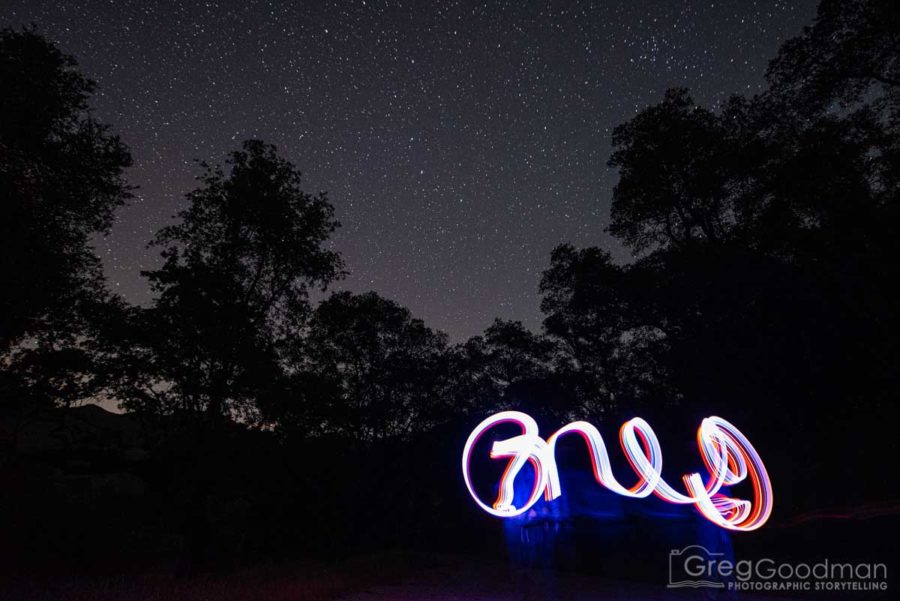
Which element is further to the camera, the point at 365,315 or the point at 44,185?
the point at 365,315

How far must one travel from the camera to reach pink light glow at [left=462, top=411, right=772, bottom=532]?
30.5 feet

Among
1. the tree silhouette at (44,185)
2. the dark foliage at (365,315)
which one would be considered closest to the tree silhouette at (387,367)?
the dark foliage at (365,315)

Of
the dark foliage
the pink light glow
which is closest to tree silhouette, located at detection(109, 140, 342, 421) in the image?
the dark foliage

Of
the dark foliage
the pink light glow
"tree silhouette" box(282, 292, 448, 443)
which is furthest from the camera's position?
"tree silhouette" box(282, 292, 448, 443)

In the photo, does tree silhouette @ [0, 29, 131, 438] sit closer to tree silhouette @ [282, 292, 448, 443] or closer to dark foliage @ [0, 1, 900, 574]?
dark foliage @ [0, 1, 900, 574]

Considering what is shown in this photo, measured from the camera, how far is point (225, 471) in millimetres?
13289

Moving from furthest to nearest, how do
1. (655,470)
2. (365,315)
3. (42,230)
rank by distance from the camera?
(365,315) → (42,230) → (655,470)

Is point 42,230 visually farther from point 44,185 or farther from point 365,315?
point 365,315

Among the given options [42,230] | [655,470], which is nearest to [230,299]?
[42,230]

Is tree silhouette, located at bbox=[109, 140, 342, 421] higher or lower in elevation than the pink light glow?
higher

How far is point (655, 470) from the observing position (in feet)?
30.6

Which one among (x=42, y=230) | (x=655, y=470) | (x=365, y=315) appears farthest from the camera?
(x=365, y=315)

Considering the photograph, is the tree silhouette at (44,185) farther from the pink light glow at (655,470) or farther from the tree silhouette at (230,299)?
the pink light glow at (655,470)

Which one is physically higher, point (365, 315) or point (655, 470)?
point (365, 315)
